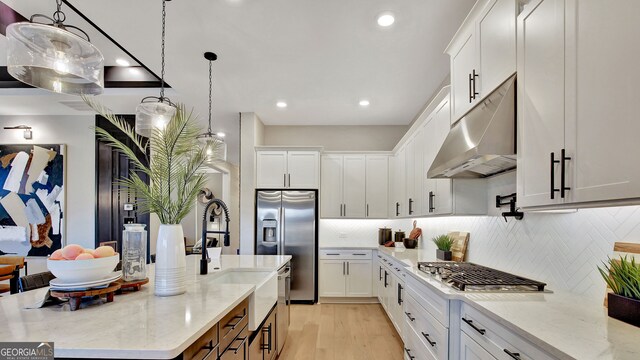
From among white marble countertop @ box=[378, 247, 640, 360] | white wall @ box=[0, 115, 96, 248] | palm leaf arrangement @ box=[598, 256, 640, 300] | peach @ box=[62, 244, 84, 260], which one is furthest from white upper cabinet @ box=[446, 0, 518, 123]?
white wall @ box=[0, 115, 96, 248]

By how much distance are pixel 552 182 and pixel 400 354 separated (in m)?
2.58

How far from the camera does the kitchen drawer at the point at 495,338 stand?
1.20 meters

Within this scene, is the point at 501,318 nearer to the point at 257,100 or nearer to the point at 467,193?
the point at 467,193

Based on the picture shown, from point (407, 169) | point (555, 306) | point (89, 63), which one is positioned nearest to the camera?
point (555, 306)

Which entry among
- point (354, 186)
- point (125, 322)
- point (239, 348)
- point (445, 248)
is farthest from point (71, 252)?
point (354, 186)

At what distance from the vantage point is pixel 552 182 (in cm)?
138

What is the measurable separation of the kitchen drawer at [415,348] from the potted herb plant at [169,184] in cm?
171

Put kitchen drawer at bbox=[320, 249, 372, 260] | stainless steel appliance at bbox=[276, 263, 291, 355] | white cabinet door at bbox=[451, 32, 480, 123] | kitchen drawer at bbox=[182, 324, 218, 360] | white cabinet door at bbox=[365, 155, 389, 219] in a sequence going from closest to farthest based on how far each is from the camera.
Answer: kitchen drawer at bbox=[182, 324, 218, 360]
white cabinet door at bbox=[451, 32, 480, 123]
stainless steel appliance at bbox=[276, 263, 291, 355]
kitchen drawer at bbox=[320, 249, 372, 260]
white cabinet door at bbox=[365, 155, 389, 219]

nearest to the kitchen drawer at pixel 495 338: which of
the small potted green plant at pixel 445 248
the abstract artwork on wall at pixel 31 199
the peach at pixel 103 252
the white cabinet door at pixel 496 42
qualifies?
the white cabinet door at pixel 496 42

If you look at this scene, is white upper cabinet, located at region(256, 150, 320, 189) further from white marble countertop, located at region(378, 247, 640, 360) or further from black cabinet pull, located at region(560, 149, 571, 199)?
black cabinet pull, located at region(560, 149, 571, 199)

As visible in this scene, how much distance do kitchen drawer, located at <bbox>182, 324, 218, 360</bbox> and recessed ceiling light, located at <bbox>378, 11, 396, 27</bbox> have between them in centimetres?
237

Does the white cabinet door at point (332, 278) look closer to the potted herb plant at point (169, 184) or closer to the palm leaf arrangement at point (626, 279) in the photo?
the potted herb plant at point (169, 184)

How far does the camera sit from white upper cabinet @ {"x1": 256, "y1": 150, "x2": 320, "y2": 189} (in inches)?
204

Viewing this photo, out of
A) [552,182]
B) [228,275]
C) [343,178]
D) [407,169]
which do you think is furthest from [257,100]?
[552,182]
